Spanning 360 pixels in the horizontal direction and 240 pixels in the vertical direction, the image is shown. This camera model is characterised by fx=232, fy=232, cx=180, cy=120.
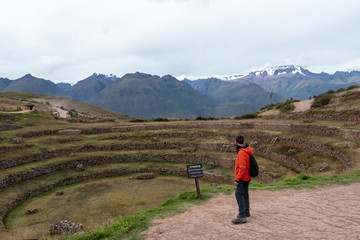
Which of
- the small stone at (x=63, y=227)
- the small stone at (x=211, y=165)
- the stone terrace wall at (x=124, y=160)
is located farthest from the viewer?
the small stone at (x=211, y=165)

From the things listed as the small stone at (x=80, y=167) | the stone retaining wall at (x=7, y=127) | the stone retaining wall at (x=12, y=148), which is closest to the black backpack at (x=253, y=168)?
the small stone at (x=80, y=167)

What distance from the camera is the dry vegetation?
22406 millimetres

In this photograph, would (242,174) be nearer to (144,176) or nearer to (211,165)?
(211,165)

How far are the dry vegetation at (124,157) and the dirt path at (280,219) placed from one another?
292 inches

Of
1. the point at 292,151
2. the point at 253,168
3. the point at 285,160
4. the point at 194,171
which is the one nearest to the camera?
the point at 253,168

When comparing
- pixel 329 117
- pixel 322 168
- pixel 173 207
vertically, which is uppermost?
pixel 329 117

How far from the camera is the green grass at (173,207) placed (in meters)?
9.27

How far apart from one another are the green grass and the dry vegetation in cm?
342

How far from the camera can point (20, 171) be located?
93.2 ft

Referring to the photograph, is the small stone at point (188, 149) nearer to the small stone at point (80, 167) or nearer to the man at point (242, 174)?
the small stone at point (80, 167)

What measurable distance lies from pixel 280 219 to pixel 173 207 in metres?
5.04

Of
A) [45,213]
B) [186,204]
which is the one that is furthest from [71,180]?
[186,204]

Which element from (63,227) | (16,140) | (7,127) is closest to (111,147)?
(16,140)

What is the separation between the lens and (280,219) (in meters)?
8.81
